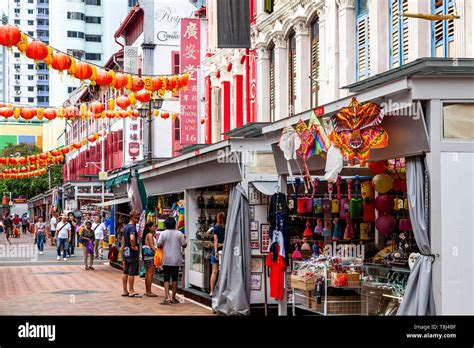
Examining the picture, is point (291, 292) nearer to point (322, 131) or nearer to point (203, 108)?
point (322, 131)

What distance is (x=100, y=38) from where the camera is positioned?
279 ft

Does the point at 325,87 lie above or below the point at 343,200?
above

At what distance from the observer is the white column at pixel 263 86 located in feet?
93.0

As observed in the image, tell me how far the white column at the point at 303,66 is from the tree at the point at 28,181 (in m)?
69.9

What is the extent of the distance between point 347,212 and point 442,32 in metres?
3.96

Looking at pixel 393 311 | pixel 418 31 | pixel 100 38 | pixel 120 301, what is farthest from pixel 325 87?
pixel 100 38

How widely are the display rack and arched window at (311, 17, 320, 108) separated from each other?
9.99m

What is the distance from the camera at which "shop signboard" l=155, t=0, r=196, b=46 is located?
156 ft

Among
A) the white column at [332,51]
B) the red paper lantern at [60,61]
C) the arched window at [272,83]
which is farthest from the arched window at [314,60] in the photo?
the red paper lantern at [60,61]

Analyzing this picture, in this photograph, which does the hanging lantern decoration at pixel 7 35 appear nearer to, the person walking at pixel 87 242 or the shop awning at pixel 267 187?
the shop awning at pixel 267 187

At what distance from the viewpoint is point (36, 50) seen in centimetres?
1902

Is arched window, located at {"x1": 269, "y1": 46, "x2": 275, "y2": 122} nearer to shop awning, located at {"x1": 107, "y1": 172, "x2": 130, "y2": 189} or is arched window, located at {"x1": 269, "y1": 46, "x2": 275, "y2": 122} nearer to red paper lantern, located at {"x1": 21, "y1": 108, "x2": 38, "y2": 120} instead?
shop awning, located at {"x1": 107, "y1": 172, "x2": 130, "y2": 189}

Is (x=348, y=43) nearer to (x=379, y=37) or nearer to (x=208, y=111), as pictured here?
(x=379, y=37)
